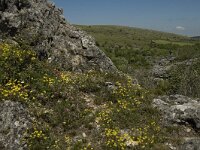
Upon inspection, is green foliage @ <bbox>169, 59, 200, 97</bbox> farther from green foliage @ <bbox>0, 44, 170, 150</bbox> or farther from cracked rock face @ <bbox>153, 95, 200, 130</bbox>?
green foliage @ <bbox>0, 44, 170, 150</bbox>

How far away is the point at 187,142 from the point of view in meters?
14.5

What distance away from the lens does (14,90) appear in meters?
15.6

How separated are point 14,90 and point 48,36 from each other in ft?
21.3

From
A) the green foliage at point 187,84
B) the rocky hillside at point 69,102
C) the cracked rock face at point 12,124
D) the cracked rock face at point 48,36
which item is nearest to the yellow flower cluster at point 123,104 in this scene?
the rocky hillside at point 69,102

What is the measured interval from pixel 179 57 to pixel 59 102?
359 feet

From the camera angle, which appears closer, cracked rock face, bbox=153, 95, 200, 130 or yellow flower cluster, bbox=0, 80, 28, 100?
yellow flower cluster, bbox=0, 80, 28, 100

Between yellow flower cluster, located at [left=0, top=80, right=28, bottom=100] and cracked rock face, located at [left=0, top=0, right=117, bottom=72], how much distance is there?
3691 millimetres

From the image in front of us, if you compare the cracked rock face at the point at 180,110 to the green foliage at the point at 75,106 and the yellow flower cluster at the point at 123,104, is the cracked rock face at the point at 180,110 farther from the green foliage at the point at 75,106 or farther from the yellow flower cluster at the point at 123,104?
the yellow flower cluster at the point at 123,104

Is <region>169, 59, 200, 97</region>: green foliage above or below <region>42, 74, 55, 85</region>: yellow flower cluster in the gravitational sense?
below

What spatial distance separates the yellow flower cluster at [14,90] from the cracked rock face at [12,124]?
466 mm

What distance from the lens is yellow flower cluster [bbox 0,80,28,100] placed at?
1537 centimetres

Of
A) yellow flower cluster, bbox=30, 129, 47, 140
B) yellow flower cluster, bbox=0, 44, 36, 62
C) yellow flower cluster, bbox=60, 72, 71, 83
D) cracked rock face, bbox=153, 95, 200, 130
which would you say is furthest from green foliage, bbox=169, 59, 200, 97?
yellow flower cluster, bbox=30, 129, 47, 140

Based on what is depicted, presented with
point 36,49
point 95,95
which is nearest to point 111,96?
point 95,95

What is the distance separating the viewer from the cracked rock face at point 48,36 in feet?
66.5
